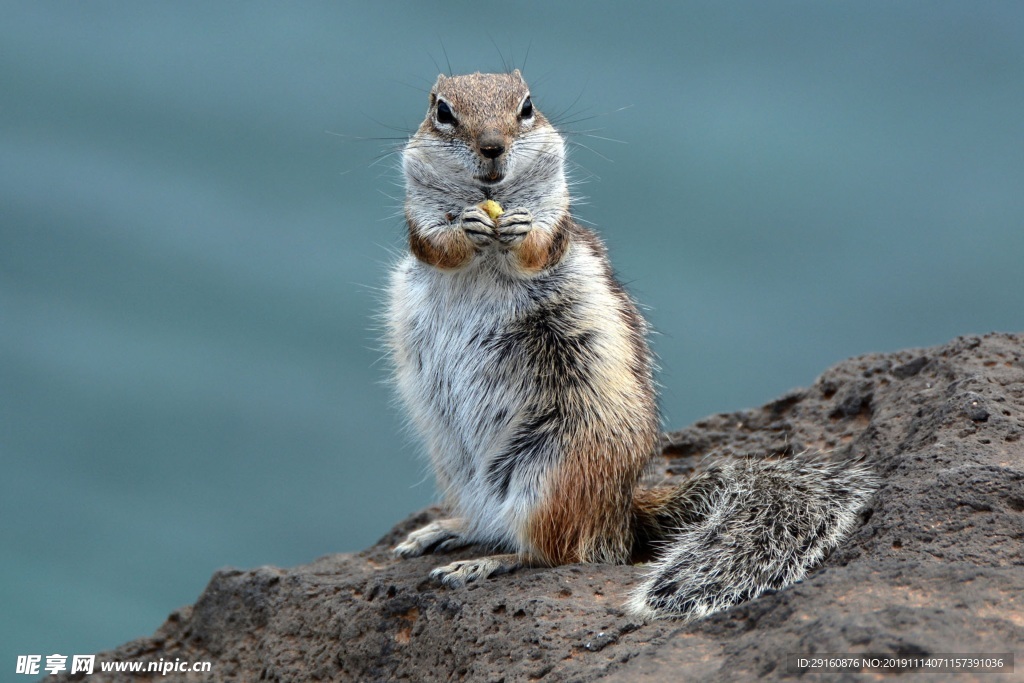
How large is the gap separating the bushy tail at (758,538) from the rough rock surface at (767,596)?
10 centimetres

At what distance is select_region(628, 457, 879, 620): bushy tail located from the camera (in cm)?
400

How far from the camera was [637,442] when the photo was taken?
15.9 feet

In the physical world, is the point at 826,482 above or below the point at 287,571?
below

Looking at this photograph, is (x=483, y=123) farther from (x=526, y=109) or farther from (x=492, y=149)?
(x=526, y=109)

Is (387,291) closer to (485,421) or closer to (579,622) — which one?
(485,421)

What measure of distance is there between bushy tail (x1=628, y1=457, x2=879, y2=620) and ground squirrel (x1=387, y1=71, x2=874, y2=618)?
0.07 ft

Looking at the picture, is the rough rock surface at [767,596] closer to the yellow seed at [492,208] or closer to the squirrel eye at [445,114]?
the yellow seed at [492,208]

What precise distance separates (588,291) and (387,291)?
1.17 m

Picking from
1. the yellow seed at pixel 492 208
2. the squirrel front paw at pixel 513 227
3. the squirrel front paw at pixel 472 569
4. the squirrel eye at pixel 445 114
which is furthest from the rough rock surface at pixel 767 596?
the squirrel eye at pixel 445 114

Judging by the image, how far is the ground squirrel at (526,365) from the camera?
469cm

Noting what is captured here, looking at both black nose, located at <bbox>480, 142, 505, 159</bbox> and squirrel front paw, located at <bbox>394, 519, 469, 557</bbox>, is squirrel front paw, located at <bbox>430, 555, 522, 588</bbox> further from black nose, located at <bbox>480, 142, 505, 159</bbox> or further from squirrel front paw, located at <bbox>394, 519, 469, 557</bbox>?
black nose, located at <bbox>480, 142, 505, 159</bbox>

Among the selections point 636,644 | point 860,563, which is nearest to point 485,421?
point 636,644

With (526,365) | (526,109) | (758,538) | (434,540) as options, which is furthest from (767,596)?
(526,109)

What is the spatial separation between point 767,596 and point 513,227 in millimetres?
1849
